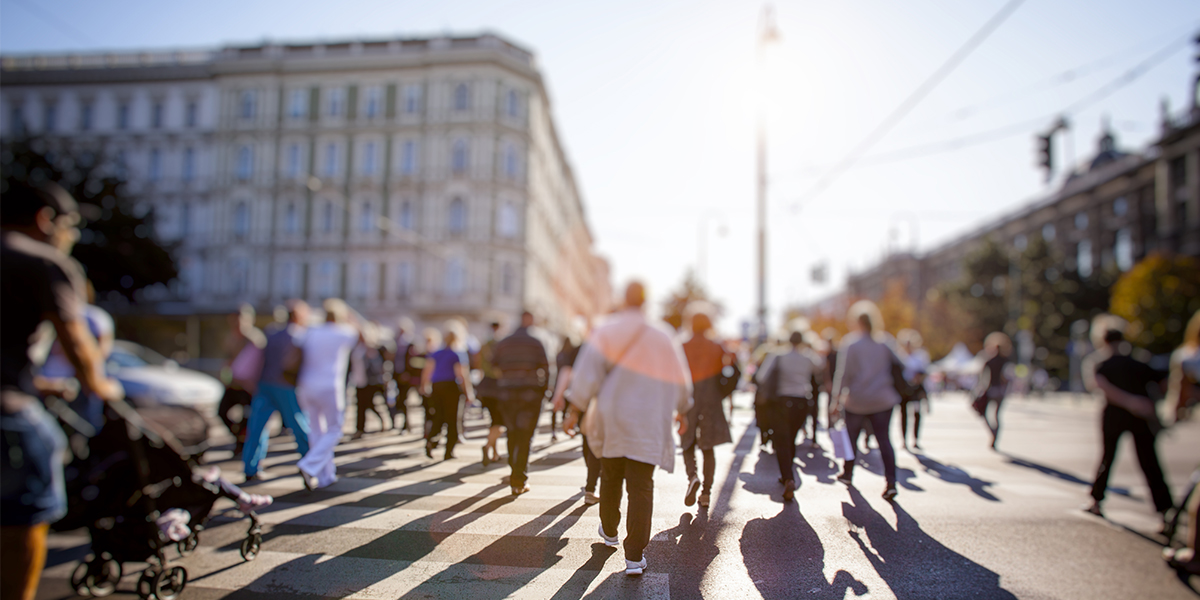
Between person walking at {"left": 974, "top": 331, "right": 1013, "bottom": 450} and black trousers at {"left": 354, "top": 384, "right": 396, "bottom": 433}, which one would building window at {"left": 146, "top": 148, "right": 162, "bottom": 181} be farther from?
person walking at {"left": 974, "top": 331, "right": 1013, "bottom": 450}

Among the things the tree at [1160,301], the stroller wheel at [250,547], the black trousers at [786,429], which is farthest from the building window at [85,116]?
the tree at [1160,301]

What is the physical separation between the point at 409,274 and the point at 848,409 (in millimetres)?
37688

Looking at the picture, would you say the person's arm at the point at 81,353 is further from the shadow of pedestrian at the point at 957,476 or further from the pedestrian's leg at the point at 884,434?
the shadow of pedestrian at the point at 957,476

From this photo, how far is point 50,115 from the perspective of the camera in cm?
4347

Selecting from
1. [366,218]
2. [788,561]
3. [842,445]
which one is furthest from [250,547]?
[366,218]

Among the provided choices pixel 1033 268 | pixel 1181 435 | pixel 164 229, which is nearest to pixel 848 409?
pixel 1181 435

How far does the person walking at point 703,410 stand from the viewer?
6508 millimetres

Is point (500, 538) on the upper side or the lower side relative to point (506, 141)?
lower

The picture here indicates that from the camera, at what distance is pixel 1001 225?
77938mm

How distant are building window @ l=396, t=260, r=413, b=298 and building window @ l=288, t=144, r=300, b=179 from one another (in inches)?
349

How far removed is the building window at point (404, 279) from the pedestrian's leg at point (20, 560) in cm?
4018

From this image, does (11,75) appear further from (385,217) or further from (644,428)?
(644,428)

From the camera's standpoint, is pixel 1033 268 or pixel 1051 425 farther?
pixel 1033 268

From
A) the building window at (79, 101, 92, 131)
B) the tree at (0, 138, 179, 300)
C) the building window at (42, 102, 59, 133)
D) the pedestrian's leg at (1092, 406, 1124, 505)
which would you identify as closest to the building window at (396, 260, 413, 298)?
the tree at (0, 138, 179, 300)
